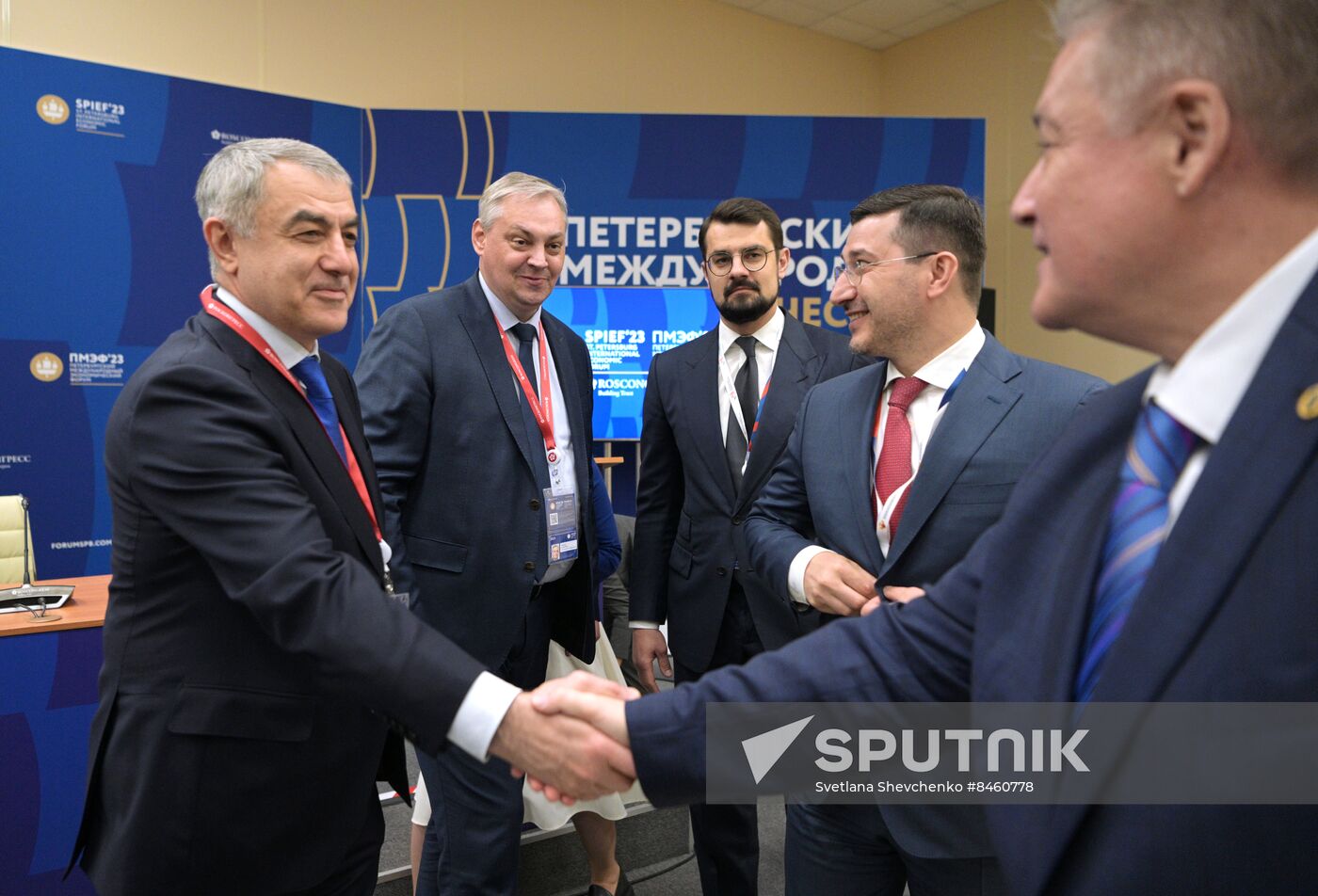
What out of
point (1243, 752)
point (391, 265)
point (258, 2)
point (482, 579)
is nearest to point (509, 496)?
point (482, 579)

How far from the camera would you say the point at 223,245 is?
1.58 m

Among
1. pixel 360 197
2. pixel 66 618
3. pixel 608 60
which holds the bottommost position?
pixel 66 618

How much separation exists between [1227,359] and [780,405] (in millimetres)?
1874

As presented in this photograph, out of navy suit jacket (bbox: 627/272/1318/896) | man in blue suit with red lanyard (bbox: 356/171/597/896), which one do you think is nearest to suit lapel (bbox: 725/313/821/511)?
man in blue suit with red lanyard (bbox: 356/171/597/896)

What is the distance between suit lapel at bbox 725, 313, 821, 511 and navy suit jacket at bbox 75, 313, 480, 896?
131 centimetres

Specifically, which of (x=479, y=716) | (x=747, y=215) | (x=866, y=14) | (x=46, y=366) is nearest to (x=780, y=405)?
(x=747, y=215)

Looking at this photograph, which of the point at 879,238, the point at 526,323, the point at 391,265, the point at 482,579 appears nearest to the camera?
the point at 879,238

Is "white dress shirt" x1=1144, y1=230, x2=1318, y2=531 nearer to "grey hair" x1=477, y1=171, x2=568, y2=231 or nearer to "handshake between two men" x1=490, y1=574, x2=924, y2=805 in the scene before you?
"handshake between two men" x1=490, y1=574, x2=924, y2=805

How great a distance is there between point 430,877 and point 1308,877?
218 centimetres

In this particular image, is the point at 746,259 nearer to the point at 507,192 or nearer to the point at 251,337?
the point at 507,192

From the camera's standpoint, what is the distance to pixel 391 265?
620 centimetres

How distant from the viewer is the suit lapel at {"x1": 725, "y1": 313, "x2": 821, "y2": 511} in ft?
8.58

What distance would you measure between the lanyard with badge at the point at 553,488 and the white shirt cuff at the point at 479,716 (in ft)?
3.18

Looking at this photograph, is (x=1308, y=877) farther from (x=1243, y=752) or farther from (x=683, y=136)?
(x=683, y=136)
